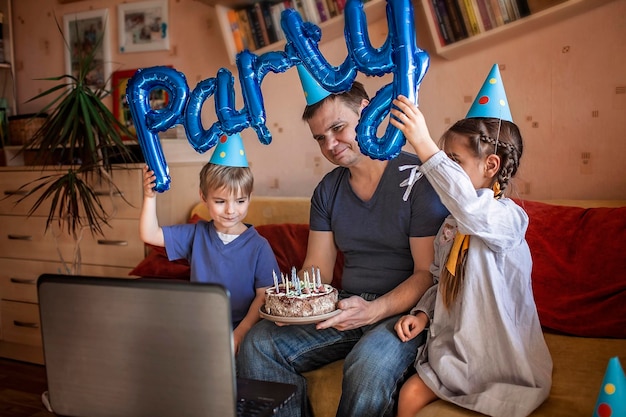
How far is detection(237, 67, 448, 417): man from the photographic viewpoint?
56.2 inches

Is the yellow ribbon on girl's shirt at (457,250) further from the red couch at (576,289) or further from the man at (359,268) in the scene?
the red couch at (576,289)

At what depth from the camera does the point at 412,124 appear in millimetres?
1208

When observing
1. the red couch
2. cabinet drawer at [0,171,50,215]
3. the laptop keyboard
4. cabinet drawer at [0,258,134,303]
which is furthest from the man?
cabinet drawer at [0,171,50,215]

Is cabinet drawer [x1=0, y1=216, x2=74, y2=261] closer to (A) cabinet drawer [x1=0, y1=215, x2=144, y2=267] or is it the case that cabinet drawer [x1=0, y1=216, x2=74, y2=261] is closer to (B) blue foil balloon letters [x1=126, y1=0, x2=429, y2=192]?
(A) cabinet drawer [x1=0, y1=215, x2=144, y2=267]

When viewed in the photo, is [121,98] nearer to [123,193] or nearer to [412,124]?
[123,193]

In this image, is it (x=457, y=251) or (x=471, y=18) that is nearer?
(x=457, y=251)

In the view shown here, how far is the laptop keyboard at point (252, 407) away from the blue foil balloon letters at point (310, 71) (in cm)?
58

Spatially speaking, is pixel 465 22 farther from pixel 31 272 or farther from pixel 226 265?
pixel 31 272

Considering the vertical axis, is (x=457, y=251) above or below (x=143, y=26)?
below

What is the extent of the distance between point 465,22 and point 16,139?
7.76 ft

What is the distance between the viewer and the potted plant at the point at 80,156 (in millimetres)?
2463

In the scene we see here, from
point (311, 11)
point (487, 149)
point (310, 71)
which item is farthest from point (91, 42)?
point (487, 149)

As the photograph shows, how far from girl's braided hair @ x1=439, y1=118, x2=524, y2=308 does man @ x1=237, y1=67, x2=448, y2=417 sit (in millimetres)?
153

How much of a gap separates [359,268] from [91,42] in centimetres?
226
